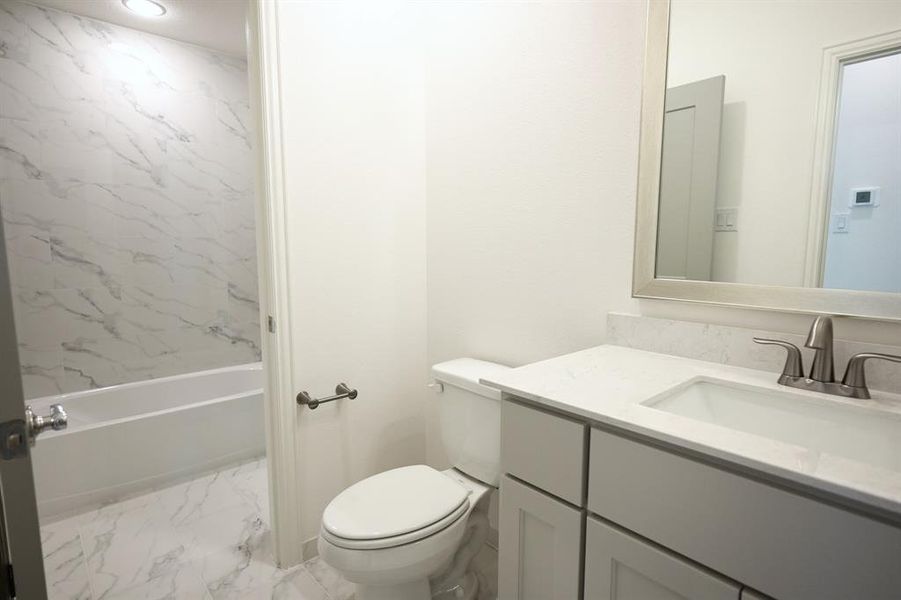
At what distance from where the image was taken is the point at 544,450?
950mm

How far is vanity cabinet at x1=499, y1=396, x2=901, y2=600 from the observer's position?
61 cm

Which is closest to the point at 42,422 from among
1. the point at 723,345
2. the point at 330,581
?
the point at 330,581

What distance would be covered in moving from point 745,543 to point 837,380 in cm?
52

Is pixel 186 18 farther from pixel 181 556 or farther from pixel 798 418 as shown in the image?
pixel 798 418

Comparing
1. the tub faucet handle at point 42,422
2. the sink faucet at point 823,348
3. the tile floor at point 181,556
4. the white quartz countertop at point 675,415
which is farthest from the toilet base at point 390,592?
the sink faucet at point 823,348

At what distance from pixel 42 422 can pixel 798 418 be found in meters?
1.37

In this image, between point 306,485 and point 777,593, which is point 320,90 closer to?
point 306,485

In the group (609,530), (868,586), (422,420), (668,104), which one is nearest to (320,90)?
(668,104)

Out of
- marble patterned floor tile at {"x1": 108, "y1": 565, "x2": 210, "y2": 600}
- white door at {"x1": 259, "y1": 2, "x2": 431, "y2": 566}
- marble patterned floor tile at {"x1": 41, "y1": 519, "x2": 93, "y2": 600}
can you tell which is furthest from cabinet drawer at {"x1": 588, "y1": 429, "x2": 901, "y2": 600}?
marble patterned floor tile at {"x1": 41, "y1": 519, "x2": 93, "y2": 600}

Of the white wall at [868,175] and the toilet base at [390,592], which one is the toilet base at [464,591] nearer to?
the toilet base at [390,592]

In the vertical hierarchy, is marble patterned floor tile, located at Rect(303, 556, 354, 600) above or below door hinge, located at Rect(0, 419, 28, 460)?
below

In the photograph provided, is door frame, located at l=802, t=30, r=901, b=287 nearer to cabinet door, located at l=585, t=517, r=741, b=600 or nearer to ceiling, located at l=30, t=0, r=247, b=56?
cabinet door, located at l=585, t=517, r=741, b=600

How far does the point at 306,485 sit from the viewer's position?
174 centimetres

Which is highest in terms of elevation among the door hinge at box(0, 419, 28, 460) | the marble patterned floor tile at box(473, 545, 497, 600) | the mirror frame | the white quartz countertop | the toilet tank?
the mirror frame
